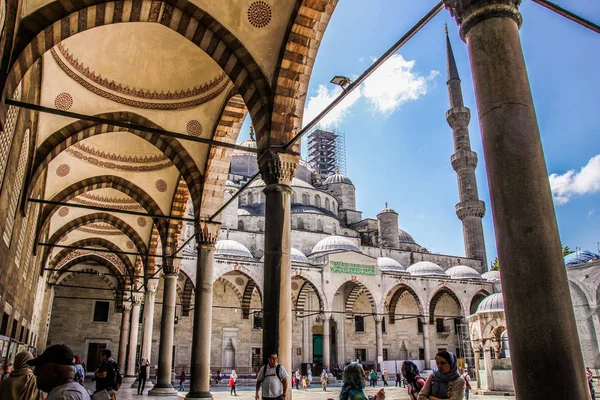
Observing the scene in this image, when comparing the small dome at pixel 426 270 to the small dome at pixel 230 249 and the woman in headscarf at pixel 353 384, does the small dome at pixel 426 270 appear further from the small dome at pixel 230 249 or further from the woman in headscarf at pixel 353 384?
→ the woman in headscarf at pixel 353 384

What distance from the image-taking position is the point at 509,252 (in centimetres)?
265

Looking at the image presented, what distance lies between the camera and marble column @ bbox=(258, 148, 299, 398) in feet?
18.4

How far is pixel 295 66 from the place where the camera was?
21.7 ft

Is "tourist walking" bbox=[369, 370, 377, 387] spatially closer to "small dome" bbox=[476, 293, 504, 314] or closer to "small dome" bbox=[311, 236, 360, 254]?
"small dome" bbox=[476, 293, 504, 314]

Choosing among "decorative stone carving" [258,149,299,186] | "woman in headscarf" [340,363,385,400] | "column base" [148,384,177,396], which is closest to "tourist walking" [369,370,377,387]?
"column base" [148,384,177,396]

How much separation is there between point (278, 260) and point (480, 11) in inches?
143

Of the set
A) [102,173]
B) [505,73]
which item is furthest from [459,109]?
[505,73]

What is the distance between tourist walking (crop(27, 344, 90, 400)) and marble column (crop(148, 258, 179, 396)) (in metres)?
9.00

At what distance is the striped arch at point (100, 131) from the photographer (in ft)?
29.5

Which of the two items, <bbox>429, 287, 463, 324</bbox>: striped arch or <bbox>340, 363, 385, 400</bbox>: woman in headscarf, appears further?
<bbox>429, 287, 463, 324</bbox>: striped arch

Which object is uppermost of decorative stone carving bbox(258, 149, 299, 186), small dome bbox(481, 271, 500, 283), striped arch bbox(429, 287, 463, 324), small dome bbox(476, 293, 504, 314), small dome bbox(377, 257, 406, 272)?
small dome bbox(377, 257, 406, 272)

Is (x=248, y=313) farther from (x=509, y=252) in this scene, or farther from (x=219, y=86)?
(x=509, y=252)

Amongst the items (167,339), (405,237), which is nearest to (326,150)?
(405,237)

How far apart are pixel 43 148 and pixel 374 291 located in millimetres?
18772
